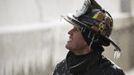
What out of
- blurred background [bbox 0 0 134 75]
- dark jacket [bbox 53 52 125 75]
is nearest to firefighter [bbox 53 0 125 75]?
dark jacket [bbox 53 52 125 75]

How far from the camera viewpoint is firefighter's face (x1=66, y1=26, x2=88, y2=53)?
3892 millimetres

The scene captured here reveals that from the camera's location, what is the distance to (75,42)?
3.91 meters

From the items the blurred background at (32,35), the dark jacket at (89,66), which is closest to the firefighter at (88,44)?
the dark jacket at (89,66)

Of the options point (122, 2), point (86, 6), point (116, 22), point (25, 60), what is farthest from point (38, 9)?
point (122, 2)

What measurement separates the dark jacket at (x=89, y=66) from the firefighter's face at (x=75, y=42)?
0.25ft

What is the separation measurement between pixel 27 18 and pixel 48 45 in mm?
621

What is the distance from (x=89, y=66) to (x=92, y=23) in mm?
398

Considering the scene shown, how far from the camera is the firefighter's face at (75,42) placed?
3.89 metres

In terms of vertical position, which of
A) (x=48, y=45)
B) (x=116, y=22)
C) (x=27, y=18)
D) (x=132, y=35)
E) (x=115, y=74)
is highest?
(x=115, y=74)

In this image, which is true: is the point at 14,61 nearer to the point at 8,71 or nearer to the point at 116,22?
the point at 8,71

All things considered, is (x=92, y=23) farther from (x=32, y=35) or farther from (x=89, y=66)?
(x=32, y=35)

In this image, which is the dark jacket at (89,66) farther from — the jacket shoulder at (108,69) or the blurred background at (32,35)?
the blurred background at (32,35)

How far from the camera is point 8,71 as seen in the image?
17.7 ft

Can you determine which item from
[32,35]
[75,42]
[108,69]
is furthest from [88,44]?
[32,35]
